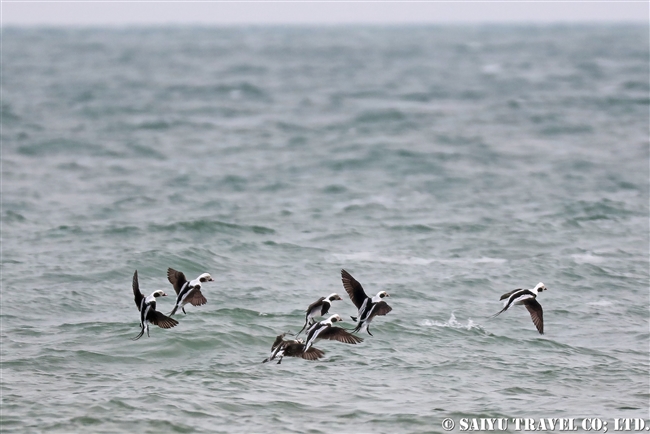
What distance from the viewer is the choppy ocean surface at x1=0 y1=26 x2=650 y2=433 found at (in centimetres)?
1383

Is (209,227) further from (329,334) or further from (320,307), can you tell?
(329,334)

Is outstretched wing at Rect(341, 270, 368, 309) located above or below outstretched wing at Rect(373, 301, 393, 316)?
above

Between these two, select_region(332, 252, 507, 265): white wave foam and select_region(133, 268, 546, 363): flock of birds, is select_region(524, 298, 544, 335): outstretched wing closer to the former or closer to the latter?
select_region(133, 268, 546, 363): flock of birds

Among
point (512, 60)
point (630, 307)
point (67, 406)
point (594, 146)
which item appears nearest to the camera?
point (67, 406)

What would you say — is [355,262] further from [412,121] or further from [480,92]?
[480,92]

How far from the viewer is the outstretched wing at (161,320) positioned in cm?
1272

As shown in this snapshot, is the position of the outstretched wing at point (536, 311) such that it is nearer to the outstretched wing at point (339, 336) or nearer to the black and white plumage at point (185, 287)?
the outstretched wing at point (339, 336)

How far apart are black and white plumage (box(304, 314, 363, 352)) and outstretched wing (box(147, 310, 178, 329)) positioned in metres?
1.99

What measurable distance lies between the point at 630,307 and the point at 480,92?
43.0 metres

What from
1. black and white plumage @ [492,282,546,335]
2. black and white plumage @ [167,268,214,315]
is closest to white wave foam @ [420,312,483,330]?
black and white plumage @ [492,282,546,335]

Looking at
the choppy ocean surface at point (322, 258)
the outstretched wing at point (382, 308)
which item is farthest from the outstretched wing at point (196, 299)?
the outstretched wing at point (382, 308)

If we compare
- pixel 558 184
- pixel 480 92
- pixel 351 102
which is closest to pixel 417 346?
pixel 558 184

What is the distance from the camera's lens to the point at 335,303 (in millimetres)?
18859

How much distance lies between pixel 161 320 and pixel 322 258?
9552mm
